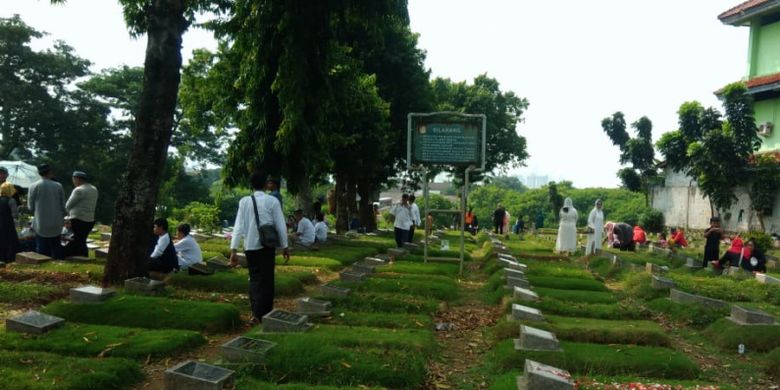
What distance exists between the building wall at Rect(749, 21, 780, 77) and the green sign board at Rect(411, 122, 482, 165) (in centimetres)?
1911

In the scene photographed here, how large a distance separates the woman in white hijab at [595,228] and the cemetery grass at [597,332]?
932 centimetres

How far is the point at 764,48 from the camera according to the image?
25.4 m

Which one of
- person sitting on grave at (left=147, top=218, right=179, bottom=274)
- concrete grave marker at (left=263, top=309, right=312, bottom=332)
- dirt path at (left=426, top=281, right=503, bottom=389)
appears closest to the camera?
dirt path at (left=426, top=281, right=503, bottom=389)

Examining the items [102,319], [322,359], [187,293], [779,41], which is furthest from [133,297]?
[779,41]

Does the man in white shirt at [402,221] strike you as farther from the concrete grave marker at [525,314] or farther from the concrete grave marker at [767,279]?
the concrete grave marker at [525,314]

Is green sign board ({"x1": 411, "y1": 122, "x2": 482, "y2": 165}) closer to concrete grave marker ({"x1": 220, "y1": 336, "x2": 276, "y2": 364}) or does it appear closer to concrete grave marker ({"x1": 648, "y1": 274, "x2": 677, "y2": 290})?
concrete grave marker ({"x1": 648, "y1": 274, "x2": 677, "y2": 290})

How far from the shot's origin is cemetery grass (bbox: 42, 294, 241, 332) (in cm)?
651

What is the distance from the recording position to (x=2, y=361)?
16.2ft

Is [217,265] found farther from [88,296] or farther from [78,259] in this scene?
[88,296]

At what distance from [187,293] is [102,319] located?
1720mm

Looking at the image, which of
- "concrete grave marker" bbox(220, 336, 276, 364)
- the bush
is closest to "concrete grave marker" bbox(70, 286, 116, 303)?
"concrete grave marker" bbox(220, 336, 276, 364)

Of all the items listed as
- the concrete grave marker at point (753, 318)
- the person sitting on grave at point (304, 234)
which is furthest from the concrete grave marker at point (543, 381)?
the person sitting on grave at point (304, 234)

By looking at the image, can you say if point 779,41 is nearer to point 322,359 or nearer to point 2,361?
point 322,359

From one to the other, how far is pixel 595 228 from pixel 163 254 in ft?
38.4
